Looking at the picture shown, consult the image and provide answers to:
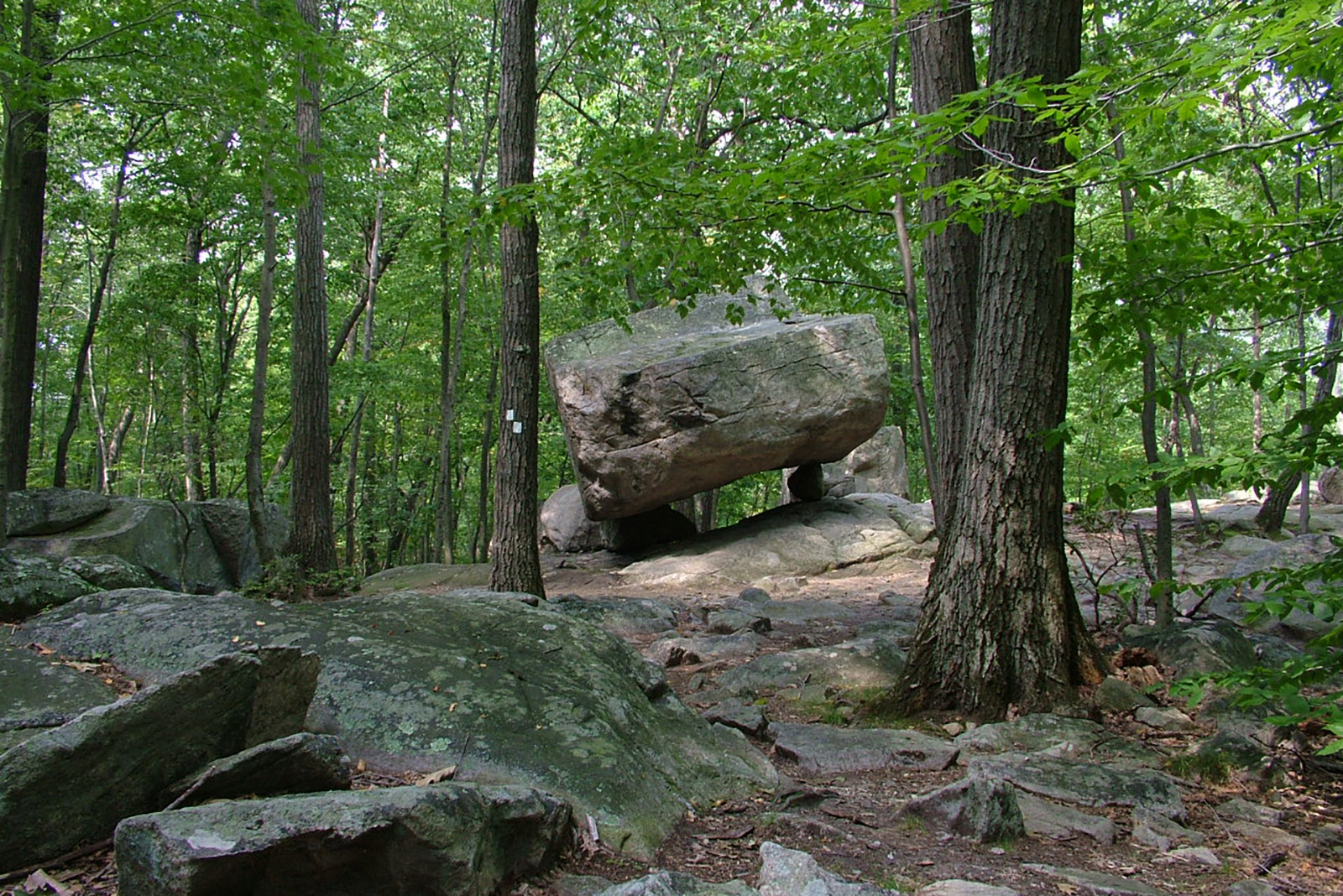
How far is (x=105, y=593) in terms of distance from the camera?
365 centimetres

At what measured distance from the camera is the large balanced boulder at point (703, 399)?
11367mm

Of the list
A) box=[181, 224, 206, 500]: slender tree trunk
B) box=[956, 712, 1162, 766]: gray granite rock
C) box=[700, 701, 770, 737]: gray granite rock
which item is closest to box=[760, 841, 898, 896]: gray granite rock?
box=[700, 701, 770, 737]: gray granite rock

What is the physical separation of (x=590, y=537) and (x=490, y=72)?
29.6ft

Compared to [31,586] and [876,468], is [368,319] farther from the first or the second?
[31,586]

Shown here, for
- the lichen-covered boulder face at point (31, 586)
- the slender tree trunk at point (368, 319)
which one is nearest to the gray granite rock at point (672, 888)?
the lichen-covered boulder face at point (31, 586)

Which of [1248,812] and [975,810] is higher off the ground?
[975,810]

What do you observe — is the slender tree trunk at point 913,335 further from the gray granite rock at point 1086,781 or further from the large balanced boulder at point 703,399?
the large balanced boulder at point 703,399

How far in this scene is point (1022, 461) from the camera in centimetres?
455

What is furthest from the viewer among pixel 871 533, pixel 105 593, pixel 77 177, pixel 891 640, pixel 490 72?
pixel 490 72

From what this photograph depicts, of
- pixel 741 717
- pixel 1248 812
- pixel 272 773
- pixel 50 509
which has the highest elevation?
pixel 50 509

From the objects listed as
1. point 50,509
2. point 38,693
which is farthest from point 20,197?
point 38,693

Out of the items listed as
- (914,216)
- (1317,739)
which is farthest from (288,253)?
(1317,739)

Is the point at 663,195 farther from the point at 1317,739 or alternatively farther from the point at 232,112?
the point at 1317,739

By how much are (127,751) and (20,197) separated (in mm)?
6455
